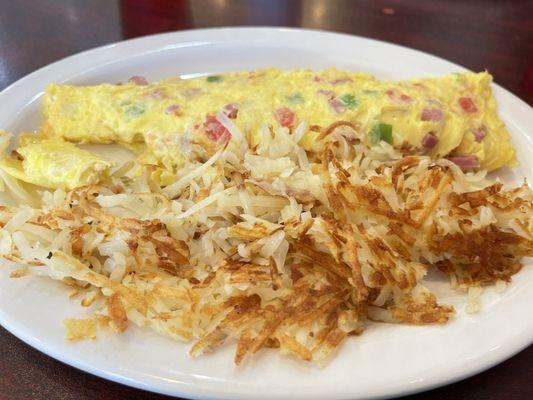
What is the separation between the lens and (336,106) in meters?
1.77

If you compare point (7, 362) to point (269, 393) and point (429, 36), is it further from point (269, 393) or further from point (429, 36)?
point (429, 36)

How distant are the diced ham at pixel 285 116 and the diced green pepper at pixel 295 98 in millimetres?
43

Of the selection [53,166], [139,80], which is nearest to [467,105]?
[139,80]

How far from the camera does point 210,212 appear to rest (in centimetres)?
138

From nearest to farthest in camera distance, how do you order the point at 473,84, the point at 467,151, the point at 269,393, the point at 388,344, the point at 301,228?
the point at 269,393 < the point at 388,344 < the point at 301,228 < the point at 467,151 < the point at 473,84

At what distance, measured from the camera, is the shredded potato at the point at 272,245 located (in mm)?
1169

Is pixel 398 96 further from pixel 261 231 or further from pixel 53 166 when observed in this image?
pixel 53 166

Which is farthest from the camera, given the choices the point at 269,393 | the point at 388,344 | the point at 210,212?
the point at 210,212

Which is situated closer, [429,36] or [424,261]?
[424,261]

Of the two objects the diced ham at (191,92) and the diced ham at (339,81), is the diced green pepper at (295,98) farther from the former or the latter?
the diced ham at (191,92)

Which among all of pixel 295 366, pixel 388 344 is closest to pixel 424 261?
pixel 388 344

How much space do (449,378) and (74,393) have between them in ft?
2.59

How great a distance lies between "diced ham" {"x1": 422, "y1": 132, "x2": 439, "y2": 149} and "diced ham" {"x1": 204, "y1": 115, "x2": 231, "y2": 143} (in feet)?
2.09

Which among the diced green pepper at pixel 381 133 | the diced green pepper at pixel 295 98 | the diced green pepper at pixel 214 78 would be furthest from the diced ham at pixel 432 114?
the diced green pepper at pixel 214 78
